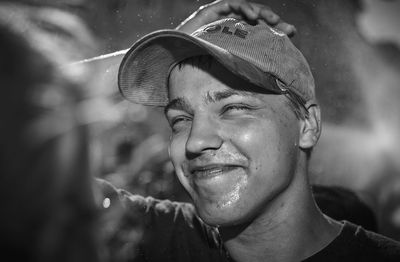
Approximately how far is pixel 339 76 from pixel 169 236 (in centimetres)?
144

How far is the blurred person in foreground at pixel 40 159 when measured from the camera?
1.34 feet

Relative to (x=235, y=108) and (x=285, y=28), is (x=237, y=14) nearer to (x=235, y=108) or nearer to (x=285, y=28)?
(x=285, y=28)

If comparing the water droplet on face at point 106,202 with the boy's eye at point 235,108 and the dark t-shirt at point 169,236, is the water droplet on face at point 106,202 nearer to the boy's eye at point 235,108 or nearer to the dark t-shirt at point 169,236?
the dark t-shirt at point 169,236

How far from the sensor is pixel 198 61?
67.6 inches

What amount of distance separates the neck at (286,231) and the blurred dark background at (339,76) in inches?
30.8

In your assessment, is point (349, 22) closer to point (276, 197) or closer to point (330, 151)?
point (330, 151)

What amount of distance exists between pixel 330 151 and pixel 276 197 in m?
1.25

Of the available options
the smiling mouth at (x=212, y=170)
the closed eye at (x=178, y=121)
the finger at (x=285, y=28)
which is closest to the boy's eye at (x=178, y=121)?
the closed eye at (x=178, y=121)

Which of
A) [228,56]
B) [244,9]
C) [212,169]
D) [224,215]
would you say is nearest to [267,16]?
[244,9]

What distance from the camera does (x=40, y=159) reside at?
1.38ft

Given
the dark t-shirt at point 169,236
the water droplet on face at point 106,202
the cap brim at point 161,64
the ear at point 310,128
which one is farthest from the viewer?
the water droplet on face at point 106,202

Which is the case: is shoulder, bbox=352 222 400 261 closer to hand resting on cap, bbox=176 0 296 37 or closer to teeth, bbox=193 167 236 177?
teeth, bbox=193 167 236 177

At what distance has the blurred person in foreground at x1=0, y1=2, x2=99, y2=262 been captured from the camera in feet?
1.34

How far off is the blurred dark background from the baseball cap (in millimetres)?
215
